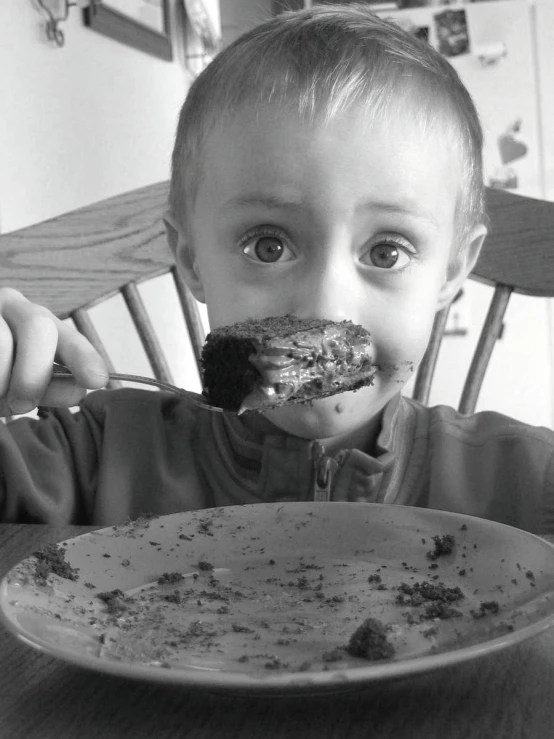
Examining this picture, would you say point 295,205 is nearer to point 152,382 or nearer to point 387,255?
point 387,255

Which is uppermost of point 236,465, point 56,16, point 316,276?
point 56,16

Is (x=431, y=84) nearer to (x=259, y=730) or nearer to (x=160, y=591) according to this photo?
(x=160, y=591)

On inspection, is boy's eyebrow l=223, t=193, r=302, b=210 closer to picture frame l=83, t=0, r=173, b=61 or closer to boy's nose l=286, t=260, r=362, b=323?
boy's nose l=286, t=260, r=362, b=323

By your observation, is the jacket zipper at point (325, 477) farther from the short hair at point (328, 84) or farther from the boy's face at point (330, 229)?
the short hair at point (328, 84)

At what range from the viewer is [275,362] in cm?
55

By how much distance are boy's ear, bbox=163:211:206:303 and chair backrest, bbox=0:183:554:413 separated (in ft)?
0.33

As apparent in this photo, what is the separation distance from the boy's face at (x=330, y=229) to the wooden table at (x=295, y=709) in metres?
0.48

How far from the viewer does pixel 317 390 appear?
2.11ft

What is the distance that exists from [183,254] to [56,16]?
0.98 metres

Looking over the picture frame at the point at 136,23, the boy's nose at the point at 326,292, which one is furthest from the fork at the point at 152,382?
the picture frame at the point at 136,23

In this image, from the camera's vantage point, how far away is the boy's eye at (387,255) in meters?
0.85

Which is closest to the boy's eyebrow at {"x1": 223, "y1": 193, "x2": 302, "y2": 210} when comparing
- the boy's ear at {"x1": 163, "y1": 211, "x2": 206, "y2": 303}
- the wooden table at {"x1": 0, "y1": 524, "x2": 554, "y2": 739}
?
the boy's ear at {"x1": 163, "y1": 211, "x2": 206, "y2": 303}

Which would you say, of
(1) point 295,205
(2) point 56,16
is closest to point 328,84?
(1) point 295,205

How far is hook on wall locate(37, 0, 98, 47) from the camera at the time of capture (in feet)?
A: 5.52
